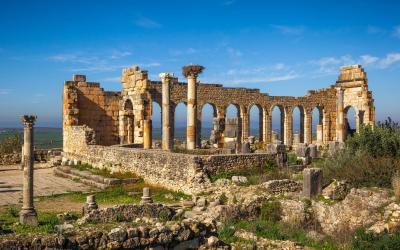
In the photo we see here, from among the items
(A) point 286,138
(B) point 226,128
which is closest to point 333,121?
(A) point 286,138

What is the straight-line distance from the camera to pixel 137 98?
26.6m

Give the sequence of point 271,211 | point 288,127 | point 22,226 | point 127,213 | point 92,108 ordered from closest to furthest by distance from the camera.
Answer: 1. point 22,226
2. point 127,213
3. point 271,211
4. point 92,108
5. point 288,127

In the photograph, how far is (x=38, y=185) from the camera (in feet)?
57.2

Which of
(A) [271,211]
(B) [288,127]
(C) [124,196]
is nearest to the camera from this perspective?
(A) [271,211]

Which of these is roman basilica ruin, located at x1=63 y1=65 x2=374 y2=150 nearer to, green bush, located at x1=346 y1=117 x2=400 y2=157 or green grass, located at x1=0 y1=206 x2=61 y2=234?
green bush, located at x1=346 y1=117 x2=400 y2=157

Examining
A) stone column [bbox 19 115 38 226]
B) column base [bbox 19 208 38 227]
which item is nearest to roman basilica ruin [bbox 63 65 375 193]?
stone column [bbox 19 115 38 226]

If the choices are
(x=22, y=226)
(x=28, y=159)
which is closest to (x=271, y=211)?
(x=22, y=226)

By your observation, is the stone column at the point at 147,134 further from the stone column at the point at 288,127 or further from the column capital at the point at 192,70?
the stone column at the point at 288,127

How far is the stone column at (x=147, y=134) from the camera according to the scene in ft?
77.7

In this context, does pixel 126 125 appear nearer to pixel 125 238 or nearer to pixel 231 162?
pixel 231 162

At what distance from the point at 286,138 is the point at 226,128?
11.7 m

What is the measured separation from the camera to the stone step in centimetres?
1664

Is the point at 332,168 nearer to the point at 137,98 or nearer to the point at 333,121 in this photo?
the point at 137,98

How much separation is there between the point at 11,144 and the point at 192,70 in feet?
51.1
